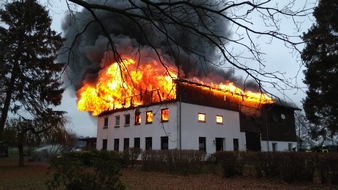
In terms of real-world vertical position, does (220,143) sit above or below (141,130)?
below

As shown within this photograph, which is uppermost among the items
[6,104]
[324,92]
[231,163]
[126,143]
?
[324,92]

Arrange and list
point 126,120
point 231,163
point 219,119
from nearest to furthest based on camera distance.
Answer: point 231,163
point 219,119
point 126,120

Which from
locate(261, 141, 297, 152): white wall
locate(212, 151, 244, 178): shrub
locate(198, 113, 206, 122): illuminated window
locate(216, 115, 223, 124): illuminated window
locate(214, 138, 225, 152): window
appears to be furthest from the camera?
locate(261, 141, 297, 152): white wall

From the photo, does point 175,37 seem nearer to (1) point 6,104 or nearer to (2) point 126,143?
(1) point 6,104

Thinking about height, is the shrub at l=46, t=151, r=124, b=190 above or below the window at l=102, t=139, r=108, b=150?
below

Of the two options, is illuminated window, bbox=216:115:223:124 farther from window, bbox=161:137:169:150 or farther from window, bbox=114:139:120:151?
window, bbox=114:139:120:151

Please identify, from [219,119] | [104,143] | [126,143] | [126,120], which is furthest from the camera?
[104,143]

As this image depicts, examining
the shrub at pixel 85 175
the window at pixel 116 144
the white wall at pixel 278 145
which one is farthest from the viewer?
the white wall at pixel 278 145

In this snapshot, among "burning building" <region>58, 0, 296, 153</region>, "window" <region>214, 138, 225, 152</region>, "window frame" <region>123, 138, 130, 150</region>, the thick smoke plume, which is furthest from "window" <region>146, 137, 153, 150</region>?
the thick smoke plume

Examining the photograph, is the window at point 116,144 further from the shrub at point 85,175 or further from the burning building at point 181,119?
the shrub at point 85,175

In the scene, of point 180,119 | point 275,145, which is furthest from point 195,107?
point 275,145

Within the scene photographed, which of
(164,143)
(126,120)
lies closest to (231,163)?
(164,143)

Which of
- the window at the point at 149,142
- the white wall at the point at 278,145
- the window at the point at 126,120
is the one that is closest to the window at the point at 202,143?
the window at the point at 149,142

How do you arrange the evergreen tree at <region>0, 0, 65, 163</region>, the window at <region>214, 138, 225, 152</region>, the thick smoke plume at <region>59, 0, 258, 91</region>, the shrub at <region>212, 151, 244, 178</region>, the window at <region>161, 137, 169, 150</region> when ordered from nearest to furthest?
1. the thick smoke plume at <region>59, 0, 258, 91</region>
2. the shrub at <region>212, 151, 244, 178</region>
3. the evergreen tree at <region>0, 0, 65, 163</region>
4. the window at <region>161, 137, 169, 150</region>
5. the window at <region>214, 138, 225, 152</region>
